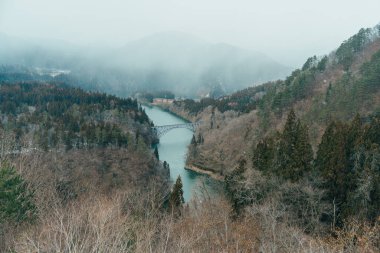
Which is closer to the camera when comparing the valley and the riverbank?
the valley

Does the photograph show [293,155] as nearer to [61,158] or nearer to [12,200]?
[12,200]

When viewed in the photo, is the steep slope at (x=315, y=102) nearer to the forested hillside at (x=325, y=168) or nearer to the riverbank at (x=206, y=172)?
the forested hillside at (x=325, y=168)

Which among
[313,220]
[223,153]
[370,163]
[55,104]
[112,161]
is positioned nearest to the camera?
[313,220]

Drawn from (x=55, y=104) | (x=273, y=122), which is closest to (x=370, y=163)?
(x=273, y=122)

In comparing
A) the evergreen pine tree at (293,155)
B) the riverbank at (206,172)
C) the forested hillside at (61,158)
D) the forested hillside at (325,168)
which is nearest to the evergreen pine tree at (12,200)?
the forested hillside at (61,158)

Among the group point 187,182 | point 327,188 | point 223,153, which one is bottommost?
point 187,182

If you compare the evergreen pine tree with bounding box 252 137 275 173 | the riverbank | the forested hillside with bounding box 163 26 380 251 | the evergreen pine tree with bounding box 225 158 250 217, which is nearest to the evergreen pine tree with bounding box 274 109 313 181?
the forested hillside with bounding box 163 26 380 251

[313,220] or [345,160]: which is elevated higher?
[345,160]

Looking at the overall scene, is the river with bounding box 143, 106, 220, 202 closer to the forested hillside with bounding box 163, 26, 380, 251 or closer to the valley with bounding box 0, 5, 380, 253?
the valley with bounding box 0, 5, 380, 253

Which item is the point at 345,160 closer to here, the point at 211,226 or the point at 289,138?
the point at 289,138
